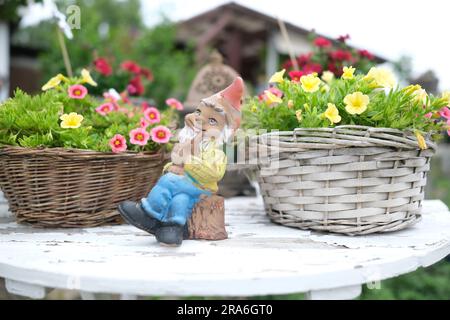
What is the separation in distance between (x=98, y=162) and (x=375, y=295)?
77.0 inches

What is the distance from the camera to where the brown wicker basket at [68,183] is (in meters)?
1.26

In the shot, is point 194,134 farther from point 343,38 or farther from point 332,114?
point 343,38

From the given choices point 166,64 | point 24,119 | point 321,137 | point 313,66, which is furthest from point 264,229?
point 166,64

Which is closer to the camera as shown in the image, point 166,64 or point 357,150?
point 357,150

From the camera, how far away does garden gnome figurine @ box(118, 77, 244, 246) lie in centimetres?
112

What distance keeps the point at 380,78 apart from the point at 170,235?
68cm

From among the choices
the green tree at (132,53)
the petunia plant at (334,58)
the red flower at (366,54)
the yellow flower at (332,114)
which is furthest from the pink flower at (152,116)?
the green tree at (132,53)

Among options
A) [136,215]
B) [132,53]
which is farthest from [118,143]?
[132,53]

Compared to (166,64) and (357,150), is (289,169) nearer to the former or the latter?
(357,150)

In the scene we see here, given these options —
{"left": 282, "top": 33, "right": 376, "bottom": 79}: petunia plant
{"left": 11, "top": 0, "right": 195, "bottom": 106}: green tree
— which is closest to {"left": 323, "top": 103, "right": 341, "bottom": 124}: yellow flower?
{"left": 282, "top": 33, "right": 376, "bottom": 79}: petunia plant

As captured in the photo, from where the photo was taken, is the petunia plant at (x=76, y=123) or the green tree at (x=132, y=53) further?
the green tree at (x=132, y=53)

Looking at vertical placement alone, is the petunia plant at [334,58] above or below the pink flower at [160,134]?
above

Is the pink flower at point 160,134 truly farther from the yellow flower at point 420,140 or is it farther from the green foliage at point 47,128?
the yellow flower at point 420,140

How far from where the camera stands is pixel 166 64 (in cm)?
596
